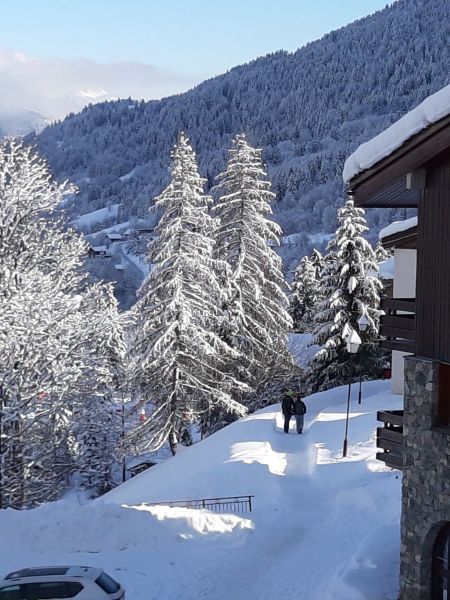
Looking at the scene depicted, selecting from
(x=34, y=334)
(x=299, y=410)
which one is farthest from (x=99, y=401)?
(x=34, y=334)

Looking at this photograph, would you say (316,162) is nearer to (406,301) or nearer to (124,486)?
(124,486)

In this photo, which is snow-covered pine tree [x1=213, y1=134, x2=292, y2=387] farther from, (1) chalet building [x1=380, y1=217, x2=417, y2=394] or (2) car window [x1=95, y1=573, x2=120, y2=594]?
(2) car window [x1=95, y1=573, x2=120, y2=594]

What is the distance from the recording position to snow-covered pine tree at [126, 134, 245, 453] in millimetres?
28375

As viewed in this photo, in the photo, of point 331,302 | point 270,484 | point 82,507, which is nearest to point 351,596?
point 82,507

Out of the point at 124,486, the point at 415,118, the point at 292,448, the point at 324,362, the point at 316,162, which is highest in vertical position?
the point at 316,162

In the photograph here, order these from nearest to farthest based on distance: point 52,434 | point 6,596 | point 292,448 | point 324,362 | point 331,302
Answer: point 6,596, point 52,434, point 292,448, point 331,302, point 324,362

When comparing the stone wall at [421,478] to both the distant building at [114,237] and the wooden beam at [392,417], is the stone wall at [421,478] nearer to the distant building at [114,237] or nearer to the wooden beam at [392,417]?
the wooden beam at [392,417]

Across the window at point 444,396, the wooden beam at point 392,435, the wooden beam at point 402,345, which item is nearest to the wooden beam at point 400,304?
the wooden beam at point 402,345

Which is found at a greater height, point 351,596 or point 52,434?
point 52,434

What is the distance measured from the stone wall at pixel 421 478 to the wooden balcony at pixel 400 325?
1.98 ft

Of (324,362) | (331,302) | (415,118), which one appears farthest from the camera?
(324,362)

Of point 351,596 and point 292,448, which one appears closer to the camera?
point 351,596

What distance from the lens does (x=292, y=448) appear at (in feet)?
83.2

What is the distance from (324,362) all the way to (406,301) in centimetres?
2530
